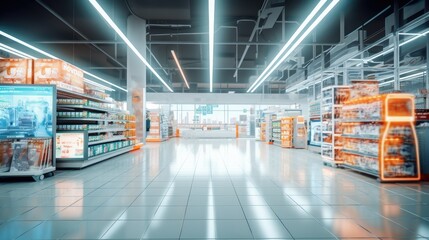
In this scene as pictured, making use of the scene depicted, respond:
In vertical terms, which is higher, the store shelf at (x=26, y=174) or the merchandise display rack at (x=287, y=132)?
the merchandise display rack at (x=287, y=132)

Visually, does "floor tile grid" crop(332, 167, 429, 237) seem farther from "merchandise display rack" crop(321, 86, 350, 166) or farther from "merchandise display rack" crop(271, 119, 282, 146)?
"merchandise display rack" crop(271, 119, 282, 146)

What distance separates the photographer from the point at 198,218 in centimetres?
264

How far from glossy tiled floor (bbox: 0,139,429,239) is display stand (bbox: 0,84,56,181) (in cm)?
30

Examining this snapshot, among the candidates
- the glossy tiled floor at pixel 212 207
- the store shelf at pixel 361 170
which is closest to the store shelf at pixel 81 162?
the glossy tiled floor at pixel 212 207

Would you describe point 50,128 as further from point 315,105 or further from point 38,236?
point 315,105

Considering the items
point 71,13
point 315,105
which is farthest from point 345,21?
point 71,13

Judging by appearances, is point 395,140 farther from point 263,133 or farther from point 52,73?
point 263,133

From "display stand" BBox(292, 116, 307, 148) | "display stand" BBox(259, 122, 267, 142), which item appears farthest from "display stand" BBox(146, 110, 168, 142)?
"display stand" BBox(292, 116, 307, 148)

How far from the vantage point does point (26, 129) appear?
4430mm

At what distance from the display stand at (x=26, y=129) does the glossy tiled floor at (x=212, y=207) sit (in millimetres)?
303

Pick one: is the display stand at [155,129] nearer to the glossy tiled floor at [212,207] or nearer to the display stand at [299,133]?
the display stand at [299,133]

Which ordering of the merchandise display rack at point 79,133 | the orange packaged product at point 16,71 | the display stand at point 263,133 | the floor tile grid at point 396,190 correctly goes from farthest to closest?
the display stand at point 263,133 → the merchandise display rack at point 79,133 → the orange packaged product at point 16,71 → the floor tile grid at point 396,190

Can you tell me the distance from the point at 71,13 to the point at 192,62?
731cm

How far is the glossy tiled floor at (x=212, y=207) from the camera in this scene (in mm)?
2320
